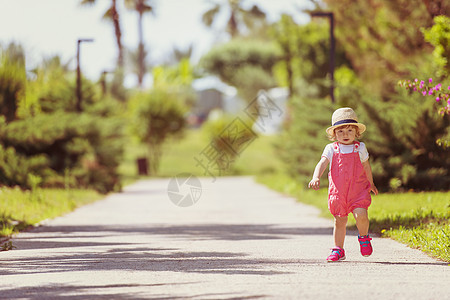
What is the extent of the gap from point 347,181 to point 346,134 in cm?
54

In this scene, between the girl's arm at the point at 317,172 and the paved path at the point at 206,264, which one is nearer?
the paved path at the point at 206,264

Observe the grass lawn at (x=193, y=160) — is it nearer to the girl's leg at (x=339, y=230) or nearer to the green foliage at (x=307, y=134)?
the green foliage at (x=307, y=134)

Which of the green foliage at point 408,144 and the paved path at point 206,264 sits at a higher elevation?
the green foliage at point 408,144

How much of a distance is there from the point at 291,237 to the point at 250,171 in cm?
3563

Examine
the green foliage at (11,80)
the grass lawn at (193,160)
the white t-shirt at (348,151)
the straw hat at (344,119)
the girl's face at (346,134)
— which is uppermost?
A: the green foliage at (11,80)

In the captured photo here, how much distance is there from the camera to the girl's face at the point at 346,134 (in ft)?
29.2

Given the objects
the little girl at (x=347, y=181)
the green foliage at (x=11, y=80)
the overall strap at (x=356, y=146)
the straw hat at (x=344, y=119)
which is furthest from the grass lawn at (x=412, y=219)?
the green foliage at (x=11, y=80)

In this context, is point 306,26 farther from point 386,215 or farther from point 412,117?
point 386,215

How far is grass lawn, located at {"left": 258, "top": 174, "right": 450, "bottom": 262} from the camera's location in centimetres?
985

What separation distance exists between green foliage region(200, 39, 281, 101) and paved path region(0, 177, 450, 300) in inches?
2256

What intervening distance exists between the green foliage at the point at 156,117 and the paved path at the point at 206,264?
3179 centimetres

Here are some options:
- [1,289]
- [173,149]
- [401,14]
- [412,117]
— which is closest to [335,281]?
[1,289]

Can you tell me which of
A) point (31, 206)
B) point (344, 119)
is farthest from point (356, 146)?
point (31, 206)

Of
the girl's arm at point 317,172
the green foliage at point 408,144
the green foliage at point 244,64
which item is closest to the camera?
the girl's arm at point 317,172
